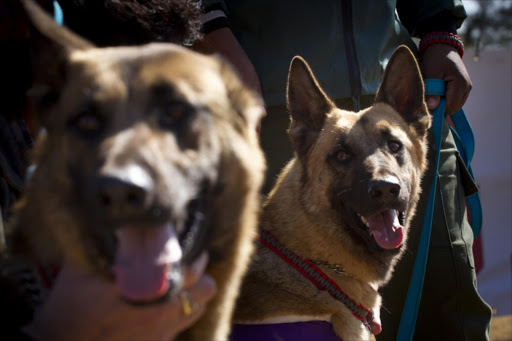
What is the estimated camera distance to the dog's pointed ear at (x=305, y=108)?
116 inches

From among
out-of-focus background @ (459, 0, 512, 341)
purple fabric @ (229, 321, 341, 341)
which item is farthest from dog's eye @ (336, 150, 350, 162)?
out-of-focus background @ (459, 0, 512, 341)

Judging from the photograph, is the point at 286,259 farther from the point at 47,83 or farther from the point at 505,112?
the point at 505,112

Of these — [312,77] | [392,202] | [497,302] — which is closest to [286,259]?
[392,202]

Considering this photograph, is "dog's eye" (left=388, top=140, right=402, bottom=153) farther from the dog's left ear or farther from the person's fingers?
the person's fingers

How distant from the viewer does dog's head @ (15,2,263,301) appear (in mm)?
1258

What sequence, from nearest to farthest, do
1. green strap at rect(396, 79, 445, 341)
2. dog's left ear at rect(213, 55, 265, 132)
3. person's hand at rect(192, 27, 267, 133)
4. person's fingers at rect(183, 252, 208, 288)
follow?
person's fingers at rect(183, 252, 208, 288) → dog's left ear at rect(213, 55, 265, 132) → person's hand at rect(192, 27, 267, 133) → green strap at rect(396, 79, 445, 341)

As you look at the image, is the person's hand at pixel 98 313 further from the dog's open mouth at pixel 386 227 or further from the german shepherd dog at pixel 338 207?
the dog's open mouth at pixel 386 227

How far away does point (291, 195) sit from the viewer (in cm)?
293

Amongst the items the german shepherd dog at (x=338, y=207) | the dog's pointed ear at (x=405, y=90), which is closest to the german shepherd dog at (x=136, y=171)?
the german shepherd dog at (x=338, y=207)

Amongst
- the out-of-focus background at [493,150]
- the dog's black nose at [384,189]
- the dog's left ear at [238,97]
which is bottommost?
the out-of-focus background at [493,150]

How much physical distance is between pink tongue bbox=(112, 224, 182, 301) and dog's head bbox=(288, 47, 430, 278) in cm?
161

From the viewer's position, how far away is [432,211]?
9.86 feet

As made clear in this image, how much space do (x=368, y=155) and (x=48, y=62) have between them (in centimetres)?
191

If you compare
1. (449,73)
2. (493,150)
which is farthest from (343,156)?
(493,150)
